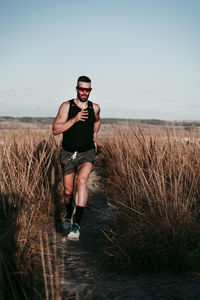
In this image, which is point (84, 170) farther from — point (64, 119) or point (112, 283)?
point (112, 283)

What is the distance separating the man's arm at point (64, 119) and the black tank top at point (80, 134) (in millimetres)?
58

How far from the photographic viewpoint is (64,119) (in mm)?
4145

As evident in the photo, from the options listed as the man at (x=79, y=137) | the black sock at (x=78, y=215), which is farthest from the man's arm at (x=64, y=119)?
the black sock at (x=78, y=215)

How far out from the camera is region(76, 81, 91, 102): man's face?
4.10m

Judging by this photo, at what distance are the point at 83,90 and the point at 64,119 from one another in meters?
0.42

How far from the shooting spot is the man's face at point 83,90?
13.5 ft

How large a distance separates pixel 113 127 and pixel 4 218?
5.80 metres

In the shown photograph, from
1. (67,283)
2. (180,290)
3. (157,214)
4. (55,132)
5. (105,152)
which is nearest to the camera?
(180,290)

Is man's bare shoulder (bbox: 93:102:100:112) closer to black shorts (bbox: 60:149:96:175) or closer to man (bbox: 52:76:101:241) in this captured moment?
man (bbox: 52:76:101:241)

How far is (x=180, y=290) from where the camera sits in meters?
2.46

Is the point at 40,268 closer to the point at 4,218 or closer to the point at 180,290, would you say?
the point at 4,218

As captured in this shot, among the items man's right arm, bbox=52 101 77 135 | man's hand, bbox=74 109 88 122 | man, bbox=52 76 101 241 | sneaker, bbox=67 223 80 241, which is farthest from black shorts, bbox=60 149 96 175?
sneaker, bbox=67 223 80 241

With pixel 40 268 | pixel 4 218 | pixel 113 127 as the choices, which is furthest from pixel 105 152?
pixel 40 268

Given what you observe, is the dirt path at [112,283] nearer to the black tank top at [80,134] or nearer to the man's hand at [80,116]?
the black tank top at [80,134]
